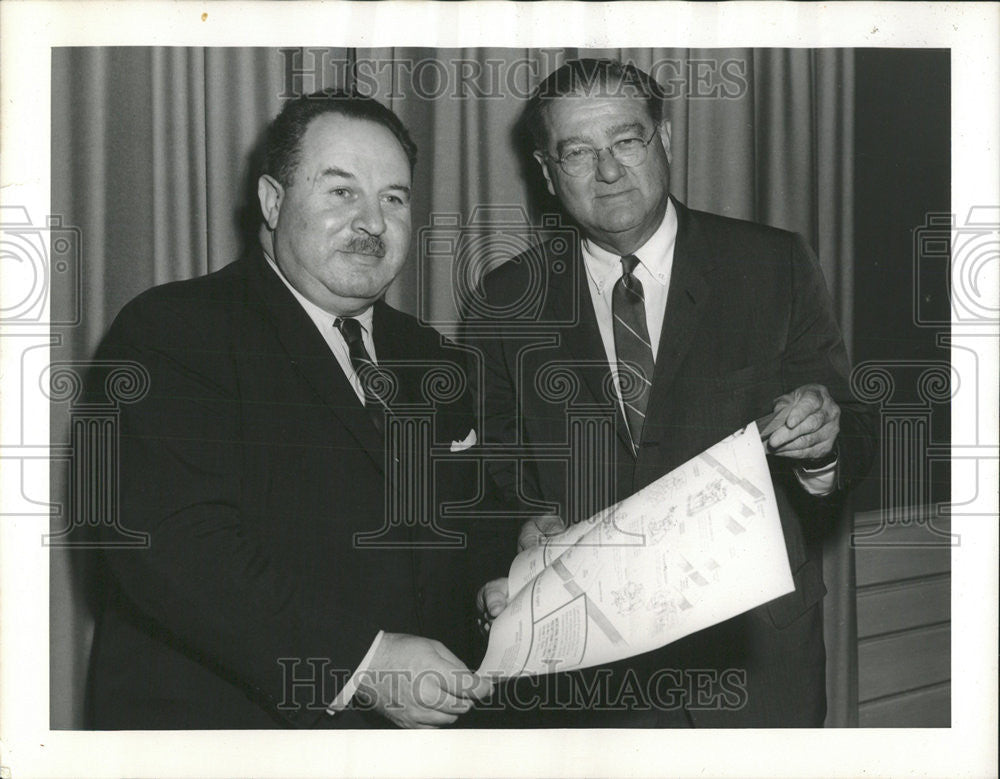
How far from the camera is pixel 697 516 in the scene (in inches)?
52.0

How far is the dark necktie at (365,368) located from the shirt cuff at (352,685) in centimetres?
32

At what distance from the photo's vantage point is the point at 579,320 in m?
1.49

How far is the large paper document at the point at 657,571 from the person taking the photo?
1.30m

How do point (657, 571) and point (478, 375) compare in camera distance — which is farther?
point (478, 375)

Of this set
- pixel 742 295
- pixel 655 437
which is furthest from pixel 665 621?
pixel 742 295

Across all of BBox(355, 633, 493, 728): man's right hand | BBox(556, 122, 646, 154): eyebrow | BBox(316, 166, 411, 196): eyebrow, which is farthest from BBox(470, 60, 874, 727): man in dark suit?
BBox(316, 166, 411, 196): eyebrow

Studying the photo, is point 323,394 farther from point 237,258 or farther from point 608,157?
point 608,157

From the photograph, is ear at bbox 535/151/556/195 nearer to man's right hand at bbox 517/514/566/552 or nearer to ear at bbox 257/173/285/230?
ear at bbox 257/173/285/230

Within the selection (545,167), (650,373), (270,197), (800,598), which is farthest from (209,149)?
(800,598)

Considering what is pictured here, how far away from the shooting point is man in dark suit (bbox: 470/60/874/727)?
1463 millimetres

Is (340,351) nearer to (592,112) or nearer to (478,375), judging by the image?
(478,375)

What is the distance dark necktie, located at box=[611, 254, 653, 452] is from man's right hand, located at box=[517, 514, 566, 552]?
0.17m

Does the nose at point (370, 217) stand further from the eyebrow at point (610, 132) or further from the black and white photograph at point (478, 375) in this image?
the eyebrow at point (610, 132)

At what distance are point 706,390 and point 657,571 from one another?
302 mm
